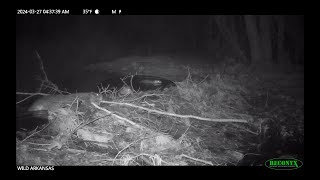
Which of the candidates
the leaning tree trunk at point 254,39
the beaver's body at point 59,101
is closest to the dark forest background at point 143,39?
the leaning tree trunk at point 254,39

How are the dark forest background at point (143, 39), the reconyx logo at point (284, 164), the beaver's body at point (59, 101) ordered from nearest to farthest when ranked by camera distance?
the reconyx logo at point (284, 164), the beaver's body at point (59, 101), the dark forest background at point (143, 39)

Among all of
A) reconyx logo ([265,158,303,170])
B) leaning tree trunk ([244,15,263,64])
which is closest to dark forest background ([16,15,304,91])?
leaning tree trunk ([244,15,263,64])

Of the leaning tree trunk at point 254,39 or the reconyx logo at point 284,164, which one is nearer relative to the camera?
the reconyx logo at point 284,164

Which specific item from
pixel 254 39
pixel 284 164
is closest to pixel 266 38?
pixel 254 39

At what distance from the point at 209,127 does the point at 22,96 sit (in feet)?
12.3

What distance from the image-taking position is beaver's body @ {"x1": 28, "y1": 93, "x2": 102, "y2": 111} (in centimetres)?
483

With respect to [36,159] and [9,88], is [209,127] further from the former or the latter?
[9,88]

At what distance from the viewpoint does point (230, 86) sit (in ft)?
18.9

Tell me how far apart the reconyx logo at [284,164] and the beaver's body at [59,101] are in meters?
2.75

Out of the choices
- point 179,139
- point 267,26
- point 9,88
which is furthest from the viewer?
point 267,26

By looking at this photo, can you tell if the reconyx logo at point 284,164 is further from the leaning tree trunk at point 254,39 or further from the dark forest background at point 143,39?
the leaning tree trunk at point 254,39

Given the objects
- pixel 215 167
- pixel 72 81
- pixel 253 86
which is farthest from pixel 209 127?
pixel 72 81

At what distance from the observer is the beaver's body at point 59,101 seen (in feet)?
15.8

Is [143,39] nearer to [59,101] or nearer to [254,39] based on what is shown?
[254,39]
